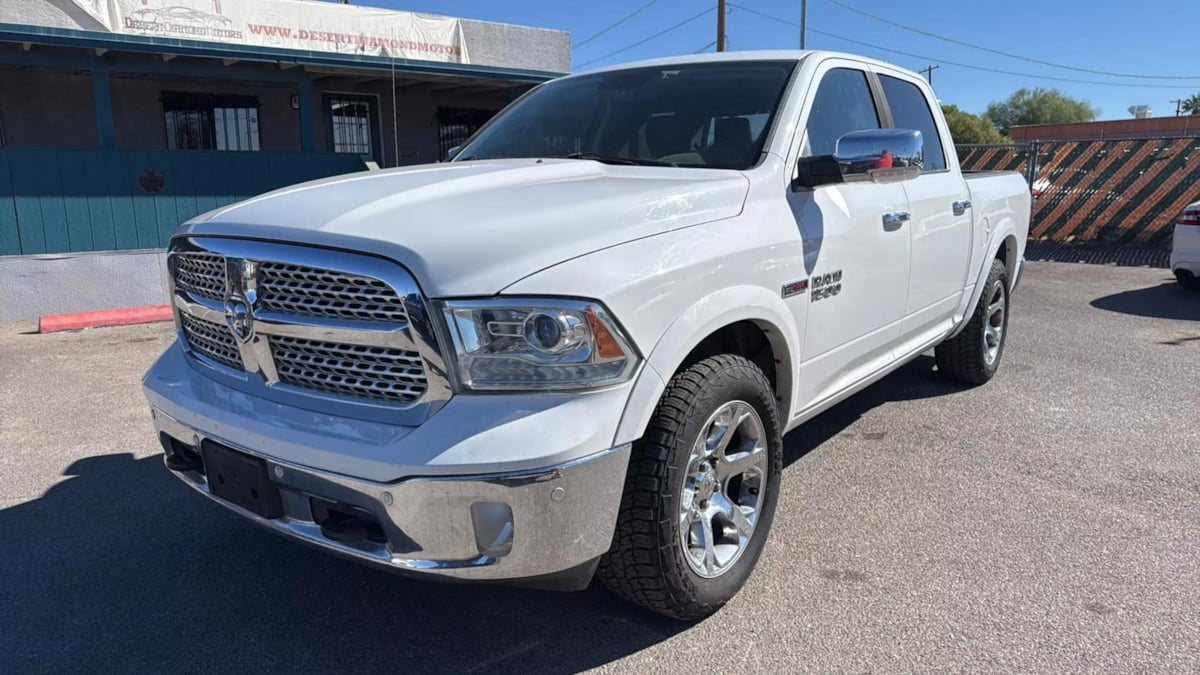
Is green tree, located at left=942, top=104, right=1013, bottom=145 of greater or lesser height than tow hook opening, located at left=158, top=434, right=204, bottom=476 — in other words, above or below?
above

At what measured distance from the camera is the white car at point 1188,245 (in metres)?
8.82

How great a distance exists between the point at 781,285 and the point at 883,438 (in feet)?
6.60

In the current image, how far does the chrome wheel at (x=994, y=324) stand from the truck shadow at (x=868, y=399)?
11.4 inches

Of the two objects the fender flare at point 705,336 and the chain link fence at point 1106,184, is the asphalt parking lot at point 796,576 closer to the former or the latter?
the fender flare at point 705,336

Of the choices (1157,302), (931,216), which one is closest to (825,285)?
(931,216)

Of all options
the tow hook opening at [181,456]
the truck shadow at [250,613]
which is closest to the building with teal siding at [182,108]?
the truck shadow at [250,613]

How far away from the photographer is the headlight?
2062mm

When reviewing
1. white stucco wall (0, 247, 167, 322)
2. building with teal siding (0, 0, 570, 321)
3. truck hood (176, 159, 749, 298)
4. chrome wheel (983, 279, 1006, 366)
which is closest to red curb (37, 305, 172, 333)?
white stucco wall (0, 247, 167, 322)

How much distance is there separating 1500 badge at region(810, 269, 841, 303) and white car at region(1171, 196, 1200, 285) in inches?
306

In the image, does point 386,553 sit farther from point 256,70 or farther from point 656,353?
point 256,70

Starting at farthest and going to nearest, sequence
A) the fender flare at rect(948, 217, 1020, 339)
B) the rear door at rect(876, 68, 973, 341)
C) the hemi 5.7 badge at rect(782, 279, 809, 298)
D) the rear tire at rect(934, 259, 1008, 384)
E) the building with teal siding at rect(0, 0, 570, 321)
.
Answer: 1. the building with teal siding at rect(0, 0, 570, 321)
2. the rear tire at rect(934, 259, 1008, 384)
3. the fender flare at rect(948, 217, 1020, 339)
4. the rear door at rect(876, 68, 973, 341)
5. the hemi 5.7 badge at rect(782, 279, 809, 298)

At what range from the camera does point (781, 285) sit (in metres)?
2.85

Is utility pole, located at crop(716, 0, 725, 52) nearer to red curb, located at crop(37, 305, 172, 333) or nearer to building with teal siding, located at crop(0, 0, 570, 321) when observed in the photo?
building with teal siding, located at crop(0, 0, 570, 321)

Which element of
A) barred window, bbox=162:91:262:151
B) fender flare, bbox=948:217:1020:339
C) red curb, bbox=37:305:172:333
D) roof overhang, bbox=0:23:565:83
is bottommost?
red curb, bbox=37:305:172:333
